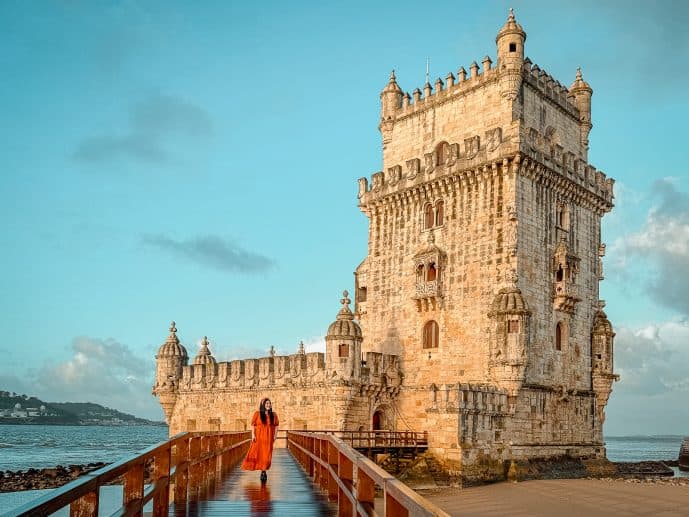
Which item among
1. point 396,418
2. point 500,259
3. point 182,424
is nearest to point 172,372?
point 182,424

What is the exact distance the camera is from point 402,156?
39.8 meters

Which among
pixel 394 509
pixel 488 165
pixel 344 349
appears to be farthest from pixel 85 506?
pixel 488 165

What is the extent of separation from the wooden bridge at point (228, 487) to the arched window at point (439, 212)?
56.4ft

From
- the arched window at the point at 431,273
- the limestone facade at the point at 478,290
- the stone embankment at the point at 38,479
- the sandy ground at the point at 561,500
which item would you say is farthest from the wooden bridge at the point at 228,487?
the stone embankment at the point at 38,479

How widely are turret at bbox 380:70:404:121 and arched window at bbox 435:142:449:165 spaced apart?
13.2 feet

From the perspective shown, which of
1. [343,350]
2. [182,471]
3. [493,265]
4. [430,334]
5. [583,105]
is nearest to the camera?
[182,471]

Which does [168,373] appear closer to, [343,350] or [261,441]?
[343,350]

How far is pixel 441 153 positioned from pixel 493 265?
7254 mm

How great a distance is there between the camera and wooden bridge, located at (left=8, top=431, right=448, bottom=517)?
15.5 feet

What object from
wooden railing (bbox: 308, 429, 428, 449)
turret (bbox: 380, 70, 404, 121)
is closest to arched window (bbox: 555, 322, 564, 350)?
wooden railing (bbox: 308, 429, 428, 449)

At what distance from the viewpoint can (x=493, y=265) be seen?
110 ft

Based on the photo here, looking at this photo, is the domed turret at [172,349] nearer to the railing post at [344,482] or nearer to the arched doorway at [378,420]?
the arched doorway at [378,420]

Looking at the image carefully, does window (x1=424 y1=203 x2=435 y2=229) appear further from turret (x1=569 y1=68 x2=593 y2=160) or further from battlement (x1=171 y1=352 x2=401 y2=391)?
turret (x1=569 y1=68 x2=593 y2=160)

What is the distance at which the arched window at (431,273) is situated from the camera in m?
35.9
